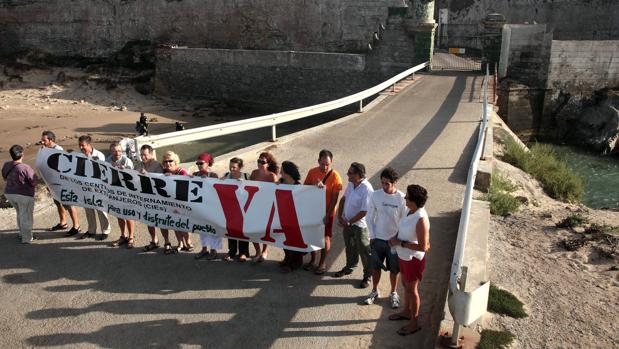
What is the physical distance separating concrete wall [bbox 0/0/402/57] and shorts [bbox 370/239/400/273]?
70.5ft

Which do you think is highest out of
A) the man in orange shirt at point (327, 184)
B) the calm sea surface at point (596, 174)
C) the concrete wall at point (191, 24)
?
the concrete wall at point (191, 24)

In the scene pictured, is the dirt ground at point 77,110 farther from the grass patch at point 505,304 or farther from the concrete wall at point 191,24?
the grass patch at point 505,304

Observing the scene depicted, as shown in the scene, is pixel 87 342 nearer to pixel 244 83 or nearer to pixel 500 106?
pixel 500 106

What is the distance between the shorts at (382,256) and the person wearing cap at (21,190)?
15.5 feet

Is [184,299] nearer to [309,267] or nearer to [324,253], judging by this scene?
[309,267]

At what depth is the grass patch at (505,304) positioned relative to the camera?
5.21 meters

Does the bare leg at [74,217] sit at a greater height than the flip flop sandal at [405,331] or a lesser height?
greater

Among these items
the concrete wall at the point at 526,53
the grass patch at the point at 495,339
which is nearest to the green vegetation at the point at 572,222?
the grass patch at the point at 495,339

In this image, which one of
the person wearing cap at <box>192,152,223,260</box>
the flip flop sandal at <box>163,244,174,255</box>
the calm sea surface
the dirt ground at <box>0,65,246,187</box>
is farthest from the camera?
the dirt ground at <box>0,65,246,187</box>

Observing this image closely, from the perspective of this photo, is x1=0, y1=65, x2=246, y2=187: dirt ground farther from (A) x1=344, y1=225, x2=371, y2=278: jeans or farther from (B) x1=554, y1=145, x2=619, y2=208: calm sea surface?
(B) x1=554, y1=145, x2=619, y2=208: calm sea surface

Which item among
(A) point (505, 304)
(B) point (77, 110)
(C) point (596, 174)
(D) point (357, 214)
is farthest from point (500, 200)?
(B) point (77, 110)

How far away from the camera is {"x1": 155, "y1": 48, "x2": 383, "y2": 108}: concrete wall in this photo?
23.9m

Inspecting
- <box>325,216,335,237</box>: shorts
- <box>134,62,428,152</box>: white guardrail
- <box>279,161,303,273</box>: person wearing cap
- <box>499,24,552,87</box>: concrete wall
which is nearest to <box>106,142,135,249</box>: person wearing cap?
<box>134,62,428,152</box>: white guardrail

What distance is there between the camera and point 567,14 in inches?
1230
